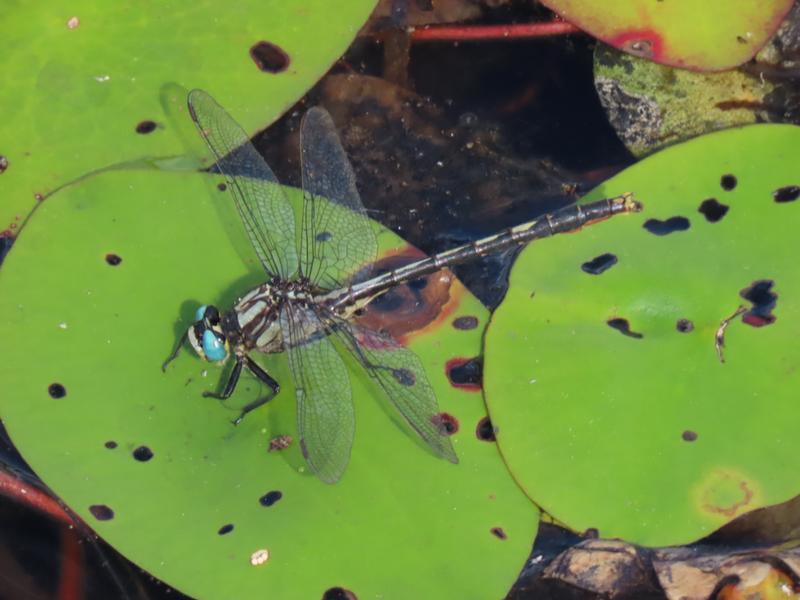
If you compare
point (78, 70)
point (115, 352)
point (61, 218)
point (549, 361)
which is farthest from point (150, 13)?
point (549, 361)

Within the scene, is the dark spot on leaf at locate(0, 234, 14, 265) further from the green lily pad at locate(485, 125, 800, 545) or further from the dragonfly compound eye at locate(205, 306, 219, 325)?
the green lily pad at locate(485, 125, 800, 545)

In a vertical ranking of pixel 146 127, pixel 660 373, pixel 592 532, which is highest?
pixel 146 127

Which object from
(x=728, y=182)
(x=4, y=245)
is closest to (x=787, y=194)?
(x=728, y=182)

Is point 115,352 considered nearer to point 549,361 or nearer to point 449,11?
point 549,361

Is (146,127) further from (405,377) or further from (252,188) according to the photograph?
(405,377)

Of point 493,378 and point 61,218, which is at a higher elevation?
point 61,218
